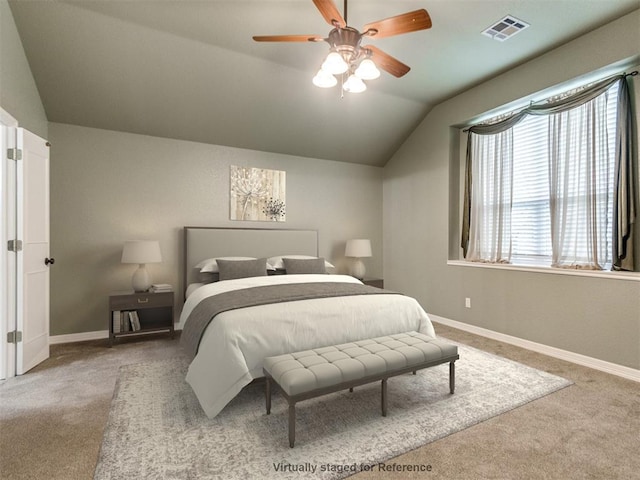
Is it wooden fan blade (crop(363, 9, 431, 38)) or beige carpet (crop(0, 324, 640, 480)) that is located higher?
wooden fan blade (crop(363, 9, 431, 38))

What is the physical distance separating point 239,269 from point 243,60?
7.55ft

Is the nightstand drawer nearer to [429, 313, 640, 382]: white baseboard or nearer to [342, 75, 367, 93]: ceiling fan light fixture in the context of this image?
[342, 75, 367, 93]: ceiling fan light fixture

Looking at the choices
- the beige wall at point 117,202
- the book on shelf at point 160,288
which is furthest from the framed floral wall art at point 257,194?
the book on shelf at point 160,288

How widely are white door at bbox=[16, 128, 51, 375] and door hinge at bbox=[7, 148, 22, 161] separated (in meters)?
0.03

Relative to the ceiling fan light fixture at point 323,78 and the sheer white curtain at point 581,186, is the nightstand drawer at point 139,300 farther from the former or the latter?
the sheer white curtain at point 581,186

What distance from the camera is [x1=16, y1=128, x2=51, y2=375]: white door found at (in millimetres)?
2814

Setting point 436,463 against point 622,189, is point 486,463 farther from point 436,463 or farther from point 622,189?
point 622,189

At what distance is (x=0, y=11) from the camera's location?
2.61 metres

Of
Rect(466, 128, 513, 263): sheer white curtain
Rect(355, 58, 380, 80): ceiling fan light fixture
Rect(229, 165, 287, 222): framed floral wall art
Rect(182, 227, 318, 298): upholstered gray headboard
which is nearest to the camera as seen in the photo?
Rect(355, 58, 380, 80): ceiling fan light fixture

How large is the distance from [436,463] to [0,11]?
4451 mm

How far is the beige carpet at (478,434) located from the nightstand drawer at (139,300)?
81 centimetres

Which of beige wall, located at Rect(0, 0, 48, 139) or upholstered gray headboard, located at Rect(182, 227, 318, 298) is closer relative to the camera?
beige wall, located at Rect(0, 0, 48, 139)

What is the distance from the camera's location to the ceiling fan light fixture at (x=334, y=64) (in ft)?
7.00

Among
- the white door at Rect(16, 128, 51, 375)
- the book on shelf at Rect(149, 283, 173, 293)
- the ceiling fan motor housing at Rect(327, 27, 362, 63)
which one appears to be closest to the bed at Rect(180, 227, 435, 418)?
the book on shelf at Rect(149, 283, 173, 293)
